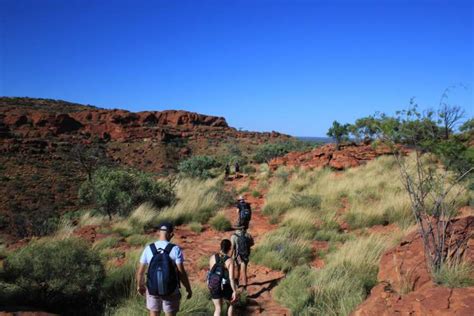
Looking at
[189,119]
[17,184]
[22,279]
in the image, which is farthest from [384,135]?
[189,119]

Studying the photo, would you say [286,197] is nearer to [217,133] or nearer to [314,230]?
[314,230]

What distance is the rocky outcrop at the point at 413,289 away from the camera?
3652 millimetres

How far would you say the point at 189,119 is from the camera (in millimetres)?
85125

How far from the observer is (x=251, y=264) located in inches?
306

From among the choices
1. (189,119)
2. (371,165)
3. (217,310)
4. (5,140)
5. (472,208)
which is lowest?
(217,310)

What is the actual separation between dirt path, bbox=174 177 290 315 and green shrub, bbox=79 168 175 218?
2526mm

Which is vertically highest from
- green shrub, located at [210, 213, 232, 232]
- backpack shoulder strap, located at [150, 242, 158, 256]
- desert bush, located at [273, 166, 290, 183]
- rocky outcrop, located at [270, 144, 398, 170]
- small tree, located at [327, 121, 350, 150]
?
small tree, located at [327, 121, 350, 150]

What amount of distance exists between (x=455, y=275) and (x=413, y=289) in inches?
19.7

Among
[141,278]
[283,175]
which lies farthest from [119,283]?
[283,175]

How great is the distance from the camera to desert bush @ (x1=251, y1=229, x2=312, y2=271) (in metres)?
7.43

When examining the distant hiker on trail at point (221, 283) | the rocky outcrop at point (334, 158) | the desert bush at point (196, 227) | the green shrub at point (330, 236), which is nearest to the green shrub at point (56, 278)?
the distant hiker on trail at point (221, 283)

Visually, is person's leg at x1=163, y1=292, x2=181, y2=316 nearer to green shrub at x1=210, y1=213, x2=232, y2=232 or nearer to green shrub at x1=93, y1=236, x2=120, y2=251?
green shrub at x1=93, y1=236, x2=120, y2=251

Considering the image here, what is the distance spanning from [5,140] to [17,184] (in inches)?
711

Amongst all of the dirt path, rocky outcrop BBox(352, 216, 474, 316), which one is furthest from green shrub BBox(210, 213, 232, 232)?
rocky outcrop BBox(352, 216, 474, 316)
